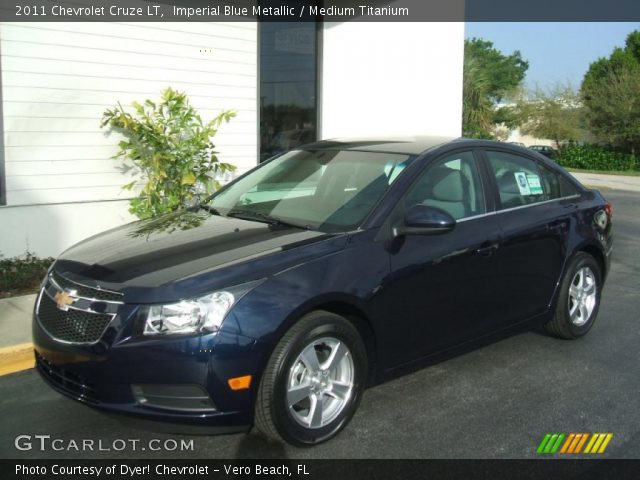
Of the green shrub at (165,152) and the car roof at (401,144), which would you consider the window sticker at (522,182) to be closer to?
the car roof at (401,144)

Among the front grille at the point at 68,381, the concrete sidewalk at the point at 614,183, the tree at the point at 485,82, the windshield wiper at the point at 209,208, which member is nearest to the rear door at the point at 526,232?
the windshield wiper at the point at 209,208

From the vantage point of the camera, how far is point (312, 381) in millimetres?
3832

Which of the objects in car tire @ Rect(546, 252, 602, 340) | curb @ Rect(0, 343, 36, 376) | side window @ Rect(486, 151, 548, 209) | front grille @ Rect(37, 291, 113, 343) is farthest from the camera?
car tire @ Rect(546, 252, 602, 340)

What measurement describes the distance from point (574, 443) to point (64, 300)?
114 inches

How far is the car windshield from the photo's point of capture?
4.44 m

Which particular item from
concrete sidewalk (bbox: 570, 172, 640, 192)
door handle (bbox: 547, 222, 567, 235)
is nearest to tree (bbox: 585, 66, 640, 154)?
concrete sidewalk (bbox: 570, 172, 640, 192)

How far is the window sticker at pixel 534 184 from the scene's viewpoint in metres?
5.40

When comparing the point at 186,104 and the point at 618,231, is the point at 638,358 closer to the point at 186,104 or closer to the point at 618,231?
the point at 186,104

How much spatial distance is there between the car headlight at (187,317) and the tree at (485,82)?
1208 inches

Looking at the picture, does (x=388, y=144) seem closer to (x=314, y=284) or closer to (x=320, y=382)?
(x=314, y=284)

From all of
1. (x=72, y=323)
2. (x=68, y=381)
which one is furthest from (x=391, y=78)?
(x=68, y=381)

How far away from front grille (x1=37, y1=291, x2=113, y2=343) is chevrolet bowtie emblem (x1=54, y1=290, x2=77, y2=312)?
0.02 metres

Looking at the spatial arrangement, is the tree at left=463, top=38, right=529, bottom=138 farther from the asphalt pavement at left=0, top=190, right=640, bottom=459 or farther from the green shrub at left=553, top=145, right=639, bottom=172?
the asphalt pavement at left=0, top=190, right=640, bottom=459

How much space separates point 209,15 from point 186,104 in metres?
1.51
